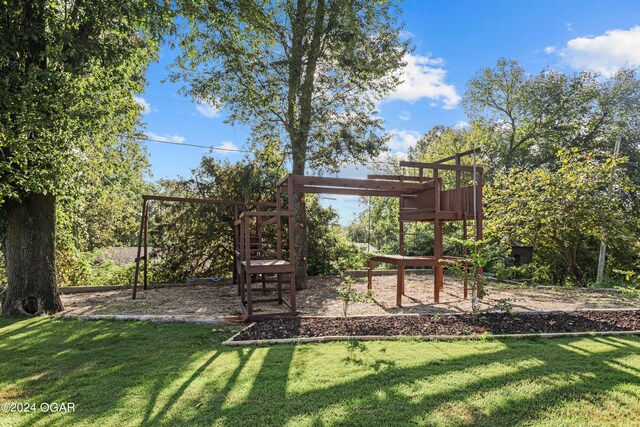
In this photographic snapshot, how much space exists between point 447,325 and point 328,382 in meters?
2.38

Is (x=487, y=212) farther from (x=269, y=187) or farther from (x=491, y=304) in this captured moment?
(x=269, y=187)

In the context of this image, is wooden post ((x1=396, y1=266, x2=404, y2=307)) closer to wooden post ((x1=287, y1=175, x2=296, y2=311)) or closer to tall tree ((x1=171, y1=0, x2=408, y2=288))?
wooden post ((x1=287, y1=175, x2=296, y2=311))

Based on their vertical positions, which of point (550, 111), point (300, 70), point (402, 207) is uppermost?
point (550, 111)

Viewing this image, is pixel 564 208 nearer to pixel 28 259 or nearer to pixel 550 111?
pixel 28 259

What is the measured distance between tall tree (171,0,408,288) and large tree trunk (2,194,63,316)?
4.23m

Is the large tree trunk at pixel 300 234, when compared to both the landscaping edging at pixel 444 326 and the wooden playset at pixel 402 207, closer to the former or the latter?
the wooden playset at pixel 402 207

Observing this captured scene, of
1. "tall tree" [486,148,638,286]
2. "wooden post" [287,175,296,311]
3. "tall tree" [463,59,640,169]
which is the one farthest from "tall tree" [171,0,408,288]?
"tall tree" [463,59,640,169]

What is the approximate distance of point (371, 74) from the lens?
8758mm

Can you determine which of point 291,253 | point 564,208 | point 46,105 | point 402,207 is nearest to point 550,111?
point 564,208

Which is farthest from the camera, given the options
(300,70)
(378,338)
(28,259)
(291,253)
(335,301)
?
(300,70)

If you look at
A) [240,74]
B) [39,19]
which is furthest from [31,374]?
[240,74]

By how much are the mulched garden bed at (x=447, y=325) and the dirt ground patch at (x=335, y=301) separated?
493 millimetres

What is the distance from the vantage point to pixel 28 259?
6012 millimetres

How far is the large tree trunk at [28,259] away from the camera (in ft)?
19.6
